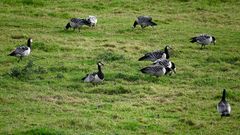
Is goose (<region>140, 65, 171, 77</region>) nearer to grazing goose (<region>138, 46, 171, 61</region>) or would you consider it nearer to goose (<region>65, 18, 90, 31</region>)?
grazing goose (<region>138, 46, 171, 61</region>)

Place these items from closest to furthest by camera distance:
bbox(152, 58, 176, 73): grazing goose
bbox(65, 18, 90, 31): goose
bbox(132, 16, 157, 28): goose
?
bbox(152, 58, 176, 73): grazing goose, bbox(65, 18, 90, 31): goose, bbox(132, 16, 157, 28): goose

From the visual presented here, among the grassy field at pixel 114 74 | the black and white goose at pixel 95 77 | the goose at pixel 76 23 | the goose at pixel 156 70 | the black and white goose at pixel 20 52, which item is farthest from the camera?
the goose at pixel 76 23

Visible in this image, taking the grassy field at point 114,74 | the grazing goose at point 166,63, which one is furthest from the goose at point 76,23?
the grazing goose at point 166,63

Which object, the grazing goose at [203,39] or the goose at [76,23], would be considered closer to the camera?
the grazing goose at [203,39]

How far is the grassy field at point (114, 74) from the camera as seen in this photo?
56.4 ft

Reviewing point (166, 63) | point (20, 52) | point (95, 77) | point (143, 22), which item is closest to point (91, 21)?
point (143, 22)

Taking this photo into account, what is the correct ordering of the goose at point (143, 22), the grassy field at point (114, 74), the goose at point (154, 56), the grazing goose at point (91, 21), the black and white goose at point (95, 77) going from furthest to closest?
1. the goose at point (143, 22)
2. the grazing goose at point (91, 21)
3. the goose at point (154, 56)
4. the black and white goose at point (95, 77)
5. the grassy field at point (114, 74)

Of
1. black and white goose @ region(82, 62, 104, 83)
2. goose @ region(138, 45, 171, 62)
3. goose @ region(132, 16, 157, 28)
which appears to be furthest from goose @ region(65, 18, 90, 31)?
black and white goose @ region(82, 62, 104, 83)

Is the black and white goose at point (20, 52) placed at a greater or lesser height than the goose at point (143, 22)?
lesser

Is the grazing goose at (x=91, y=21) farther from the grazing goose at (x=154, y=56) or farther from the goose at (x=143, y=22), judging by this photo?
the grazing goose at (x=154, y=56)

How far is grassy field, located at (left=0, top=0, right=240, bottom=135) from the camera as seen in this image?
1720 cm

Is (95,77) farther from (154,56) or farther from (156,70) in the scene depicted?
(154,56)

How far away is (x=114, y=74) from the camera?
22812 millimetres

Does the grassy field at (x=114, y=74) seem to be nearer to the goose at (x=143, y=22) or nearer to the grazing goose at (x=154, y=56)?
the grazing goose at (x=154, y=56)
